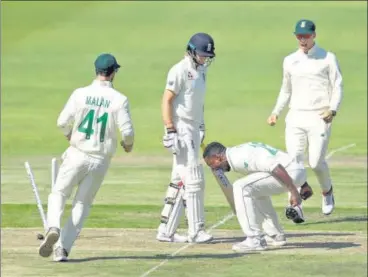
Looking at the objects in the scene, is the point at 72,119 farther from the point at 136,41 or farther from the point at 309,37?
the point at 136,41

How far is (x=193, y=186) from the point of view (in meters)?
15.2

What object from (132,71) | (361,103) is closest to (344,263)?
(361,103)

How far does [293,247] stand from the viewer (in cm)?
1507

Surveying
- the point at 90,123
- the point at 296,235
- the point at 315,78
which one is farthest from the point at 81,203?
the point at 315,78

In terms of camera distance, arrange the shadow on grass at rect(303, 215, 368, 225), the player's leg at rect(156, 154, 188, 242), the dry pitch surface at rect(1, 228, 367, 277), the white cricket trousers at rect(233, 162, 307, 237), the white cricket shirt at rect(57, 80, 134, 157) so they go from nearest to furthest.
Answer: the dry pitch surface at rect(1, 228, 367, 277) < the white cricket shirt at rect(57, 80, 134, 157) < the white cricket trousers at rect(233, 162, 307, 237) < the player's leg at rect(156, 154, 188, 242) < the shadow on grass at rect(303, 215, 368, 225)

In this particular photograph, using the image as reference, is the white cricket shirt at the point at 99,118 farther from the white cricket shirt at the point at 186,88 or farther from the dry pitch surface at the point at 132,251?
the white cricket shirt at the point at 186,88

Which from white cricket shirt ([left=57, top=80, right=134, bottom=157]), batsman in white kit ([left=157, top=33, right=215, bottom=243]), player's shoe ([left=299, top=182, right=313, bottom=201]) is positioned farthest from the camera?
player's shoe ([left=299, top=182, right=313, bottom=201])

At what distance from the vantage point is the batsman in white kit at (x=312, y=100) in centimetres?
1692

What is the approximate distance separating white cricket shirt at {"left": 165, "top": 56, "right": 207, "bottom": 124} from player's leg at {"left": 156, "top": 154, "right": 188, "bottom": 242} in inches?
19.8

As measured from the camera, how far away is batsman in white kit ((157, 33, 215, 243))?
15180 mm

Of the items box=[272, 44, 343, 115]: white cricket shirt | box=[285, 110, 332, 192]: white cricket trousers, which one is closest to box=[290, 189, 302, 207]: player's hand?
box=[285, 110, 332, 192]: white cricket trousers

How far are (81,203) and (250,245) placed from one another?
1.82 metres

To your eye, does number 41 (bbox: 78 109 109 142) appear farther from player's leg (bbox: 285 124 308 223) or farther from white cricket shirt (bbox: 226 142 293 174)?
player's leg (bbox: 285 124 308 223)

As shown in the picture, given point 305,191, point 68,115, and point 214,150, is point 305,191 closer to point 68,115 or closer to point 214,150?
point 214,150
